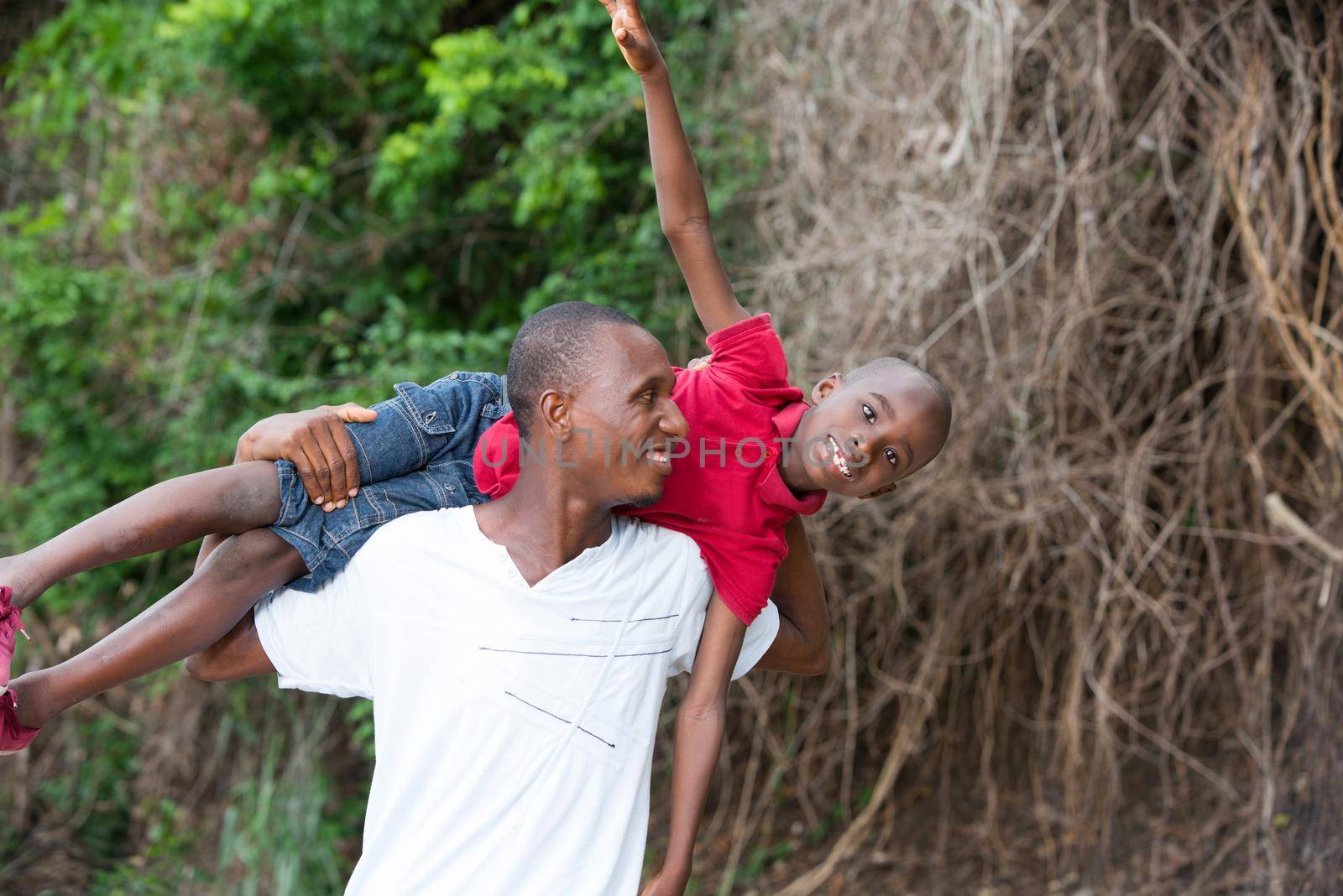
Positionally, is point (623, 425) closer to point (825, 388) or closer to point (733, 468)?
point (733, 468)

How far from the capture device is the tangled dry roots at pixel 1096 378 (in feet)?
13.0

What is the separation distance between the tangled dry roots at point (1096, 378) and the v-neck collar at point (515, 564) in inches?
85.4

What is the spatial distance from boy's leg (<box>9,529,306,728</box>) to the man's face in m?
0.54

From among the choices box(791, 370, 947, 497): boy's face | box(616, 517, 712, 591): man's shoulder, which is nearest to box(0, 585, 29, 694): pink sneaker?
box(616, 517, 712, 591): man's shoulder

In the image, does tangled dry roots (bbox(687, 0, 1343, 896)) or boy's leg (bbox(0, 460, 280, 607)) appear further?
tangled dry roots (bbox(687, 0, 1343, 896))

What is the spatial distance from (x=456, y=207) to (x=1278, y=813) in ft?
13.7

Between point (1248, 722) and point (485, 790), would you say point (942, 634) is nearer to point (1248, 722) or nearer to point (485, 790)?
point (1248, 722)

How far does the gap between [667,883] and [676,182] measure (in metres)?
1.24

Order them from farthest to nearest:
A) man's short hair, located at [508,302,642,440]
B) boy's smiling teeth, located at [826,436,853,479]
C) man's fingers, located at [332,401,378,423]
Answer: boy's smiling teeth, located at [826,436,853,479], man's fingers, located at [332,401,378,423], man's short hair, located at [508,302,642,440]

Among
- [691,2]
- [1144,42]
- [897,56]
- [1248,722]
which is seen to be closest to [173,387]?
[691,2]

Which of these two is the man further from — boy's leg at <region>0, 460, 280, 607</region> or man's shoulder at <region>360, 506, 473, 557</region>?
boy's leg at <region>0, 460, 280, 607</region>

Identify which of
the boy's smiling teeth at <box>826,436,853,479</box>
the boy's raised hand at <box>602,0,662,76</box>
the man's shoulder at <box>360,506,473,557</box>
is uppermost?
the boy's raised hand at <box>602,0,662,76</box>

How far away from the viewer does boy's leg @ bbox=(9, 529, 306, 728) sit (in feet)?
6.38

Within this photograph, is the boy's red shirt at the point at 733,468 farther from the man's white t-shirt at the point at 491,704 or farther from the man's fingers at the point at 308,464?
the man's fingers at the point at 308,464
